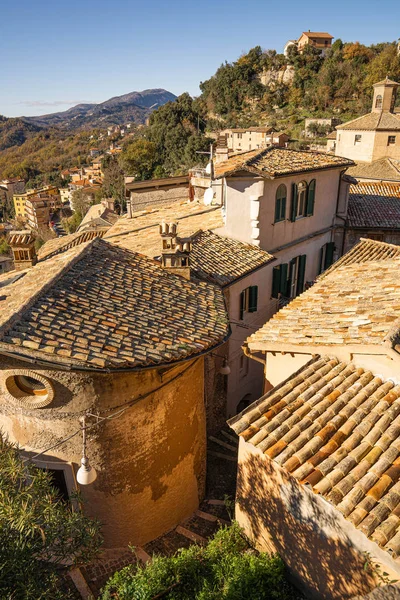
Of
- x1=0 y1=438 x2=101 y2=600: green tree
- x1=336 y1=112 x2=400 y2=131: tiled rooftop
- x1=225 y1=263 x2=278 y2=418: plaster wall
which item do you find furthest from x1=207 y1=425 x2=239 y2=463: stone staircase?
x1=336 y1=112 x2=400 y2=131: tiled rooftop

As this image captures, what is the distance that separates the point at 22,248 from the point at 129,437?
21.7ft

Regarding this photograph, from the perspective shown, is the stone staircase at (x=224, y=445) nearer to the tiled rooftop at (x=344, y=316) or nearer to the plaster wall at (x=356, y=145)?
the tiled rooftop at (x=344, y=316)

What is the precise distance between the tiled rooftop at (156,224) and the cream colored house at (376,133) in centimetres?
2703

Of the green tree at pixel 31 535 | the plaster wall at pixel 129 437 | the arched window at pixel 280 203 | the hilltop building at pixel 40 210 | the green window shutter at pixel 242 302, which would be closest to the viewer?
the green tree at pixel 31 535

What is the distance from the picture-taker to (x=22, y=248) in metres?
11.8

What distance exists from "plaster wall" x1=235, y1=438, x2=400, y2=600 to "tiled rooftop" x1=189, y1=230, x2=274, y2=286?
537 centimetres

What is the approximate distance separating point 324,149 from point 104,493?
63813mm

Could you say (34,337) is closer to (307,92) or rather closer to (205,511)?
(205,511)

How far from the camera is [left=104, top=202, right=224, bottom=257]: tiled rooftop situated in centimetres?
1375

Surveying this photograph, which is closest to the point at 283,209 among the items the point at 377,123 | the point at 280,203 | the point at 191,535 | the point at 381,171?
the point at 280,203

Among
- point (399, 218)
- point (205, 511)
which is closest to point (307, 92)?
point (399, 218)

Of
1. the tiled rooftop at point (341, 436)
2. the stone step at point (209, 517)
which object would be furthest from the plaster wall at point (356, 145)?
the stone step at point (209, 517)

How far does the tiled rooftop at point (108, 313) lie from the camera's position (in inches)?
262

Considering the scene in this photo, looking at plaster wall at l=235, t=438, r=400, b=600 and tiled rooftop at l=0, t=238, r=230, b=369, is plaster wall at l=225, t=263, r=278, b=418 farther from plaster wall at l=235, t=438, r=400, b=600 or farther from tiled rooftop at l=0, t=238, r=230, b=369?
plaster wall at l=235, t=438, r=400, b=600
